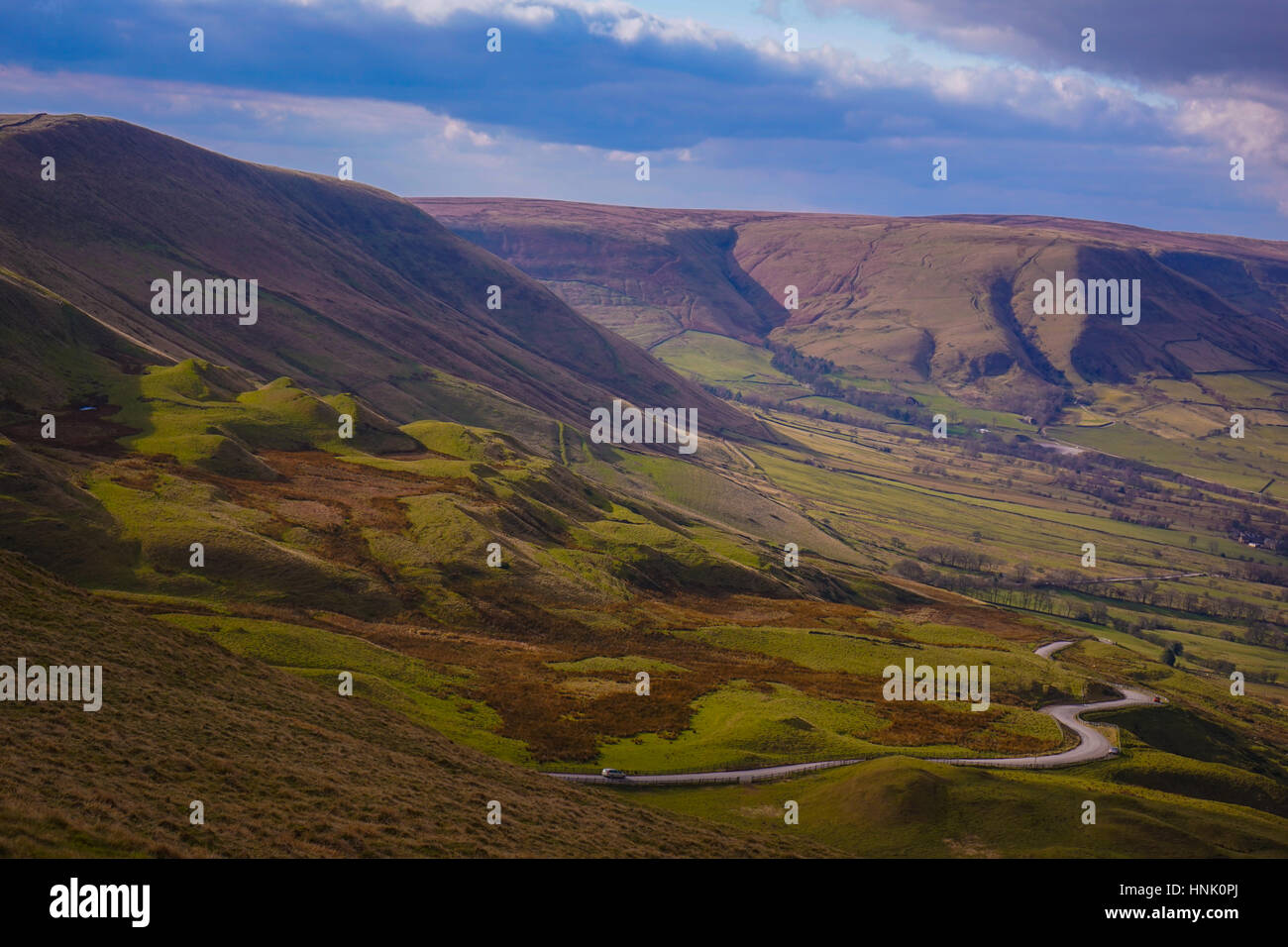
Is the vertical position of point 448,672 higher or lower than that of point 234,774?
lower

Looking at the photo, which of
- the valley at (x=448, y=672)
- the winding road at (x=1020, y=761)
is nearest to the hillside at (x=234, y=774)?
the valley at (x=448, y=672)

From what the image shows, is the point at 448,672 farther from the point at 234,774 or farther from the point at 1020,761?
the point at 1020,761

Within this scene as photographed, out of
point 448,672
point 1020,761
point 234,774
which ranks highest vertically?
point 234,774

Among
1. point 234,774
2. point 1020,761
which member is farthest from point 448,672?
point 1020,761

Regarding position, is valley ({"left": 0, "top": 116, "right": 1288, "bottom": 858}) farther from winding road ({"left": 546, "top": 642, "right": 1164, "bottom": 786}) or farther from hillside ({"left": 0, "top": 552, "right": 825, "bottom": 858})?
winding road ({"left": 546, "top": 642, "right": 1164, "bottom": 786})

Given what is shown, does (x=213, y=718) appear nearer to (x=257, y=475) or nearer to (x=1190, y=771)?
(x=257, y=475)

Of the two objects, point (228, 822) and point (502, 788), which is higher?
point (228, 822)

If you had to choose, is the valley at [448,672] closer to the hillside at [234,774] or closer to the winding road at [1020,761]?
the hillside at [234,774]

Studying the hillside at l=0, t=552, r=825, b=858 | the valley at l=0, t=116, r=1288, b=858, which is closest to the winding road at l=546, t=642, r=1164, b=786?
the valley at l=0, t=116, r=1288, b=858
